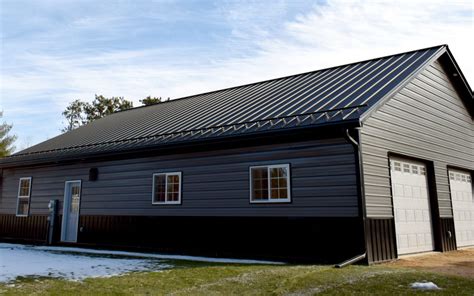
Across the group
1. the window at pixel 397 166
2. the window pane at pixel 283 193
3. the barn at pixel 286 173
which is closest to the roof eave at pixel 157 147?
the barn at pixel 286 173

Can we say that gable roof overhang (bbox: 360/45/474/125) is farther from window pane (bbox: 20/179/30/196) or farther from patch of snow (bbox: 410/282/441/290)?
window pane (bbox: 20/179/30/196)

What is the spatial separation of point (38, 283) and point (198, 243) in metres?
4.29

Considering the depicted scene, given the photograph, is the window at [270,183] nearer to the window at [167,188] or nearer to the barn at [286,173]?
the barn at [286,173]

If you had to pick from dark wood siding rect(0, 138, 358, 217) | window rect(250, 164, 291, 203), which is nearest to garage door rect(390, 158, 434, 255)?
dark wood siding rect(0, 138, 358, 217)

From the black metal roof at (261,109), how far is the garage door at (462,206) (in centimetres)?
385

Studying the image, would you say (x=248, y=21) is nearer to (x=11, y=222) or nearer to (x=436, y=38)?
(x=436, y=38)

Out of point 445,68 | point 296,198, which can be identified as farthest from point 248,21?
point 445,68

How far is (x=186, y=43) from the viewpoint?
34.8 feet

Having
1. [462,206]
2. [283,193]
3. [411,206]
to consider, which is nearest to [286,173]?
[283,193]

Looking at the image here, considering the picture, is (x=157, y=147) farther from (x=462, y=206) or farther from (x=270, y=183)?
(x=462, y=206)

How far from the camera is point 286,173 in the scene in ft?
27.7

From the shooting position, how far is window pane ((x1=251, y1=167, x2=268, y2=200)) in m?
8.77

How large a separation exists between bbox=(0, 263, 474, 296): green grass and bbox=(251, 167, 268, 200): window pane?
232 centimetres

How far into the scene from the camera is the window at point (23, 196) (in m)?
13.9
